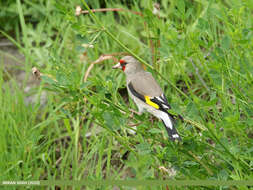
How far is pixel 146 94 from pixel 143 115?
503 millimetres

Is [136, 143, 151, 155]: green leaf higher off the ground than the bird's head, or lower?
higher

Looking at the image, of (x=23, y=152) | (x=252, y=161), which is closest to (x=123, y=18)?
(x=23, y=152)

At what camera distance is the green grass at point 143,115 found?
5.72 feet

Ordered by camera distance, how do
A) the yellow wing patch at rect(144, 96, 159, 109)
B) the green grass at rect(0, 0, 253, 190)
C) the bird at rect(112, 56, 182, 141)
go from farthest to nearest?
the yellow wing patch at rect(144, 96, 159, 109) → the bird at rect(112, 56, 182, 141) → the green grass at rect(0, 0, 253, 190)

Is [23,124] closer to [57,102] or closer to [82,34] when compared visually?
[57,102]

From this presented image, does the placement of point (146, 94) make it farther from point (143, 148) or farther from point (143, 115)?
point (143, 148)

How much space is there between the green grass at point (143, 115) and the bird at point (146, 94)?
0.07 meters

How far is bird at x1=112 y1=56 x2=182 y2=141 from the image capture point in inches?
83.2

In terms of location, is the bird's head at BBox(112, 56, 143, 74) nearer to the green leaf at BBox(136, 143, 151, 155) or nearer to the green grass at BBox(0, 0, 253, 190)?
the green grass at BBox(0, 0, 253, 190)

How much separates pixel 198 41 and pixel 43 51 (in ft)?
7.54

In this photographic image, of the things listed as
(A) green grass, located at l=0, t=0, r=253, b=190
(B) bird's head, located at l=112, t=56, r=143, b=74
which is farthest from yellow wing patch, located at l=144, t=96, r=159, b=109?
(B) bird's head, located at l=112, t=56, r=143, b=74

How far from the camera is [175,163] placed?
74.8 inches

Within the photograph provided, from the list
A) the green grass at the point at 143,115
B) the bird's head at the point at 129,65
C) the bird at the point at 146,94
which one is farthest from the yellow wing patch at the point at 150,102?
the bird's head at the point at 129,65

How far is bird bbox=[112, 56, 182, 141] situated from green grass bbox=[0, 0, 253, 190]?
72 millimetres
